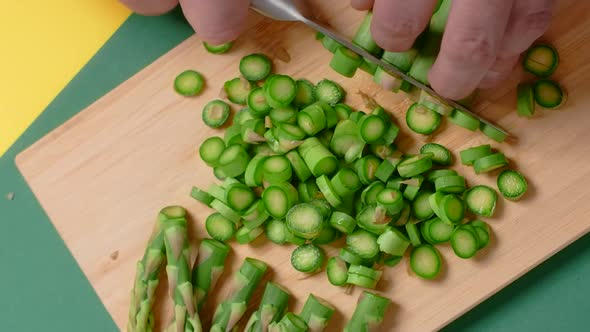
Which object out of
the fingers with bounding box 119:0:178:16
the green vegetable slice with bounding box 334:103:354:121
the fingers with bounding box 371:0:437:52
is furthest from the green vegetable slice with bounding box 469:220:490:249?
the fingers with bounding box 119:0:178:16

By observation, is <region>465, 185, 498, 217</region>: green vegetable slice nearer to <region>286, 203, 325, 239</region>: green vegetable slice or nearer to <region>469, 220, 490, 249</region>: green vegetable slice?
<region>469, 220, 490, 249</region>: green vegetable slice

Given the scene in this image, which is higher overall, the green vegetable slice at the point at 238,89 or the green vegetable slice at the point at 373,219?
the green vegetable slice at the point at 238,89

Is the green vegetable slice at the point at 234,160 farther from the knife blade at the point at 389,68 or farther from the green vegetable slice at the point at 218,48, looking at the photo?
the knife blade at the point at 389,68

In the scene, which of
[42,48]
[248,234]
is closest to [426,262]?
[248,234]

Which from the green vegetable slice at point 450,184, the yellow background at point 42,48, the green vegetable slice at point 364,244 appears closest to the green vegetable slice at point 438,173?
the green vegetable slice at point 450,184

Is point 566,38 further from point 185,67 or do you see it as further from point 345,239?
point 185,67

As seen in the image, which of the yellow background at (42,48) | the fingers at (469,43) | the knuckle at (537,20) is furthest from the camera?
the yellow background at (42,48)
